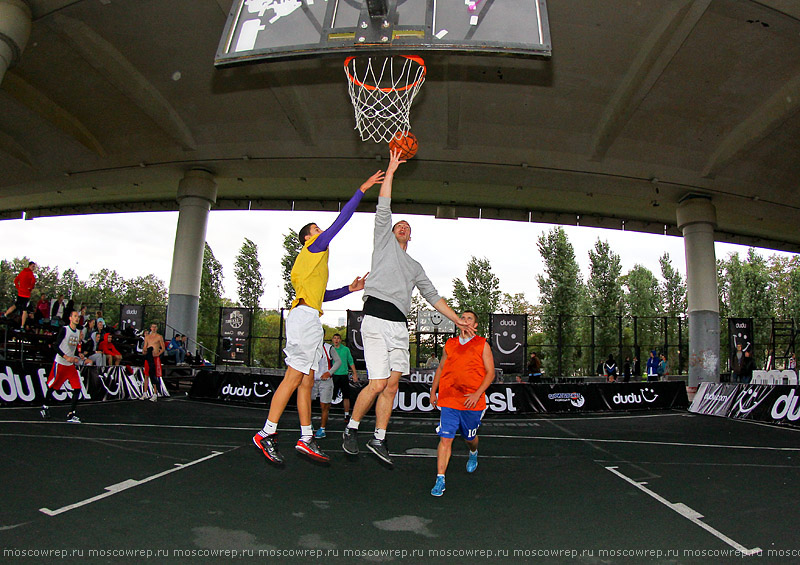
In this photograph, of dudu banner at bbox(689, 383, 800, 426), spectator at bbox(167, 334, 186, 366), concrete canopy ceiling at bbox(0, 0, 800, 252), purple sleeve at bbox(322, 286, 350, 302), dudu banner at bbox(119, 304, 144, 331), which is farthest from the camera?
dudu banner at bbox(119, 304, 144, 331)

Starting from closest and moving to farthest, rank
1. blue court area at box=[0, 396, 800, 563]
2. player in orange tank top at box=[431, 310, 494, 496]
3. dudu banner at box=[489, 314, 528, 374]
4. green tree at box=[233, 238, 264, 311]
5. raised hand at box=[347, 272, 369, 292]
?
blue court area at box=[0, 396, 800, 563], player in orange tank top at box=[431, 310, 494, 496], raised hand at box=[347, 272, 369, 292], dudu banner at box=[489, 314, 528, 374], green tree at box=[233, 238, 264, 311]

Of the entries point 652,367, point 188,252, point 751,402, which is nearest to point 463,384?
point 751,402

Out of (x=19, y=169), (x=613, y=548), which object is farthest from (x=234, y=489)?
(x=19, y=169)

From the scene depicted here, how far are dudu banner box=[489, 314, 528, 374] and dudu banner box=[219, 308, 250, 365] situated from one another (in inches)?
436

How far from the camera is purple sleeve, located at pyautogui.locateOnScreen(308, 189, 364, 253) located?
483 cm

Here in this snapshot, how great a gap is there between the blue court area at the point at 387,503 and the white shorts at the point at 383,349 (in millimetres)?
1115

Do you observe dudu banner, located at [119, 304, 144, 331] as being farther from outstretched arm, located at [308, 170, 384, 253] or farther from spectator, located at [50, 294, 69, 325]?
outstretched arm, located at [308, 170, 384, 253]

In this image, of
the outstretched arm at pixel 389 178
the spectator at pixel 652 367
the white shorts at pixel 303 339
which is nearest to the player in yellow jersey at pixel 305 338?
the white shorts at pixel 303 339

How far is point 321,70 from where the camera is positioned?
16.2 metres

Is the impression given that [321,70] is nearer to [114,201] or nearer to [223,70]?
[223,70]

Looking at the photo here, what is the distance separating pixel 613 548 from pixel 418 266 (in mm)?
3000

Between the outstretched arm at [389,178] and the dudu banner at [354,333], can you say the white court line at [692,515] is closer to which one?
the outstretched arm at [389,178]

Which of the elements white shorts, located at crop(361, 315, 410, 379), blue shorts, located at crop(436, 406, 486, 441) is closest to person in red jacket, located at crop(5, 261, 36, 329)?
white shorts, located at crop(361, 315, 410, 379)

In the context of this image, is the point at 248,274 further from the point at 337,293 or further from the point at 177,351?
the point at 337,293
